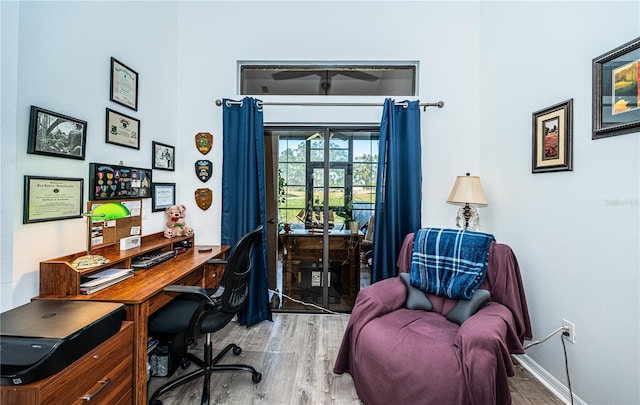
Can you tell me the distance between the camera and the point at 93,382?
1113 mm

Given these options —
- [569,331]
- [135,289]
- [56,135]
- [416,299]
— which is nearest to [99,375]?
[135,289]

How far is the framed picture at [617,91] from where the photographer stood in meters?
1.32

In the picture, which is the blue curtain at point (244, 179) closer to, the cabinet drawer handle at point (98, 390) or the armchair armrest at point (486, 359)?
the cabinet drawer handle at point (98, 390)

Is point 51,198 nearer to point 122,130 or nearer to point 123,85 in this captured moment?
point 122,130

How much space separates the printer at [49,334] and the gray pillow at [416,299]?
66.2 inches

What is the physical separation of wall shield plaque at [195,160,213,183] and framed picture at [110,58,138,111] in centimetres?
70

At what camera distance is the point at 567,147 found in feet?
5.54

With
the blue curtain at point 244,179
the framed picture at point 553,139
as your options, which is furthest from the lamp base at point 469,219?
the blue curtain at point 244,179

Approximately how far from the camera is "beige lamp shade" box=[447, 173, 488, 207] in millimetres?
2254

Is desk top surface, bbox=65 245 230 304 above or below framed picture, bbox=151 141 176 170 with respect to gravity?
below

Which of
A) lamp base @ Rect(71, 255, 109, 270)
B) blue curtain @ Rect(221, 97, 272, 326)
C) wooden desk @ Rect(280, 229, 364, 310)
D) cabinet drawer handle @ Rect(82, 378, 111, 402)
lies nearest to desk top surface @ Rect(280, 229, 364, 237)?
wooden desk @ Rect(280, 229, 364, 310)

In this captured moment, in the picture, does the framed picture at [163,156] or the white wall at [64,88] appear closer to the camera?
the white wall at [64,88]

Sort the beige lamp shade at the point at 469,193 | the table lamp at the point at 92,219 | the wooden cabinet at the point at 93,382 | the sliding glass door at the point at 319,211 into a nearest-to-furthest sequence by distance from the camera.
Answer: the wooden cabinet at the point at 93,382 → the table lamp at the point at 92,219 → the beige lamp shade at the point at 469,193 → the sliding glass door at the point at 319,211

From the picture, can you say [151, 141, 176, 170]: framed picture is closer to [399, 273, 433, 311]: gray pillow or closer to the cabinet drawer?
the cabinet drawer
